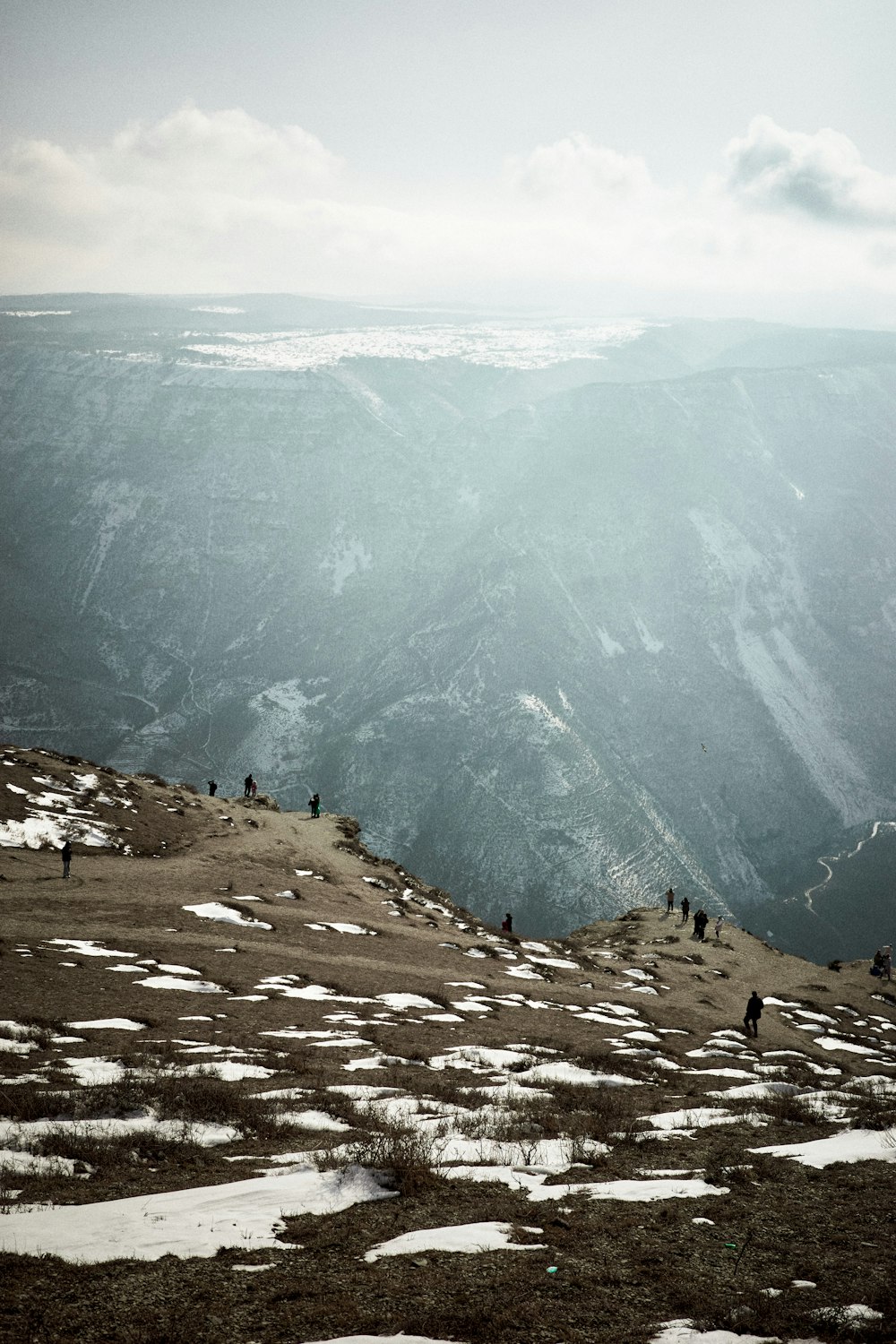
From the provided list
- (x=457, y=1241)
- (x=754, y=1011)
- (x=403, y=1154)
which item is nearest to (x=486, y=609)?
(x=754, y=1011)

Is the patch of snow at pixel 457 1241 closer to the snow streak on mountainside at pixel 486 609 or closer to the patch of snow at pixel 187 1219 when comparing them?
the patch of snow at pixel 187 1219

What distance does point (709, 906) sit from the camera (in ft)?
372

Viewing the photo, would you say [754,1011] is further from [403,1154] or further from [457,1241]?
[457,1241]

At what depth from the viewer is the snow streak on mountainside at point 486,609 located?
126062 millimetres

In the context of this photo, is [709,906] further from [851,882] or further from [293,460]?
[293,460]

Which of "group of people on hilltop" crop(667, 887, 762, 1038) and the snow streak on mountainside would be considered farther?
the snow streak on mountainside

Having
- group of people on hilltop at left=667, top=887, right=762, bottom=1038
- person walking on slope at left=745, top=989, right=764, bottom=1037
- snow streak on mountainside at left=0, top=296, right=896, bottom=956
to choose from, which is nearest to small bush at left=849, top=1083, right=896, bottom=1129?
person walking on slope at left=745, top=989, right=764, bottom=1037

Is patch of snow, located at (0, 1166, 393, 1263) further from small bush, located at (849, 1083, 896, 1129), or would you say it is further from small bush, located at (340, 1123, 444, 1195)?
small bush, located at (849, 1083, 896, 1129)

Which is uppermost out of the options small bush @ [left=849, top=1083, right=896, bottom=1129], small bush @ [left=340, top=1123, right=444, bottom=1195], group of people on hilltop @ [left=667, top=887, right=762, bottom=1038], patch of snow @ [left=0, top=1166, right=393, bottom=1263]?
patch of snow @ [left=0, top=1166, right=393, bottom=1263]

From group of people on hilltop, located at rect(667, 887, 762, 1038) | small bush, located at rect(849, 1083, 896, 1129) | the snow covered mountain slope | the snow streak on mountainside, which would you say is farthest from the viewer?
the snow streak on mountainside

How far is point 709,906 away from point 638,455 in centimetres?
9620

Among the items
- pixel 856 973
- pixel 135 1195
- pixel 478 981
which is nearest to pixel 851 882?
pixel 856 973

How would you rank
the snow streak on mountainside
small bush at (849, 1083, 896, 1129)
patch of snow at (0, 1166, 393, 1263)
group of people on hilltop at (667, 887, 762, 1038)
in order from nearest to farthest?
1. patch of snow at (0, 1166, 393, 1263)
2. small bush at (849, 1083, 896, 1129)
3. group of people on hilltop at (667, 887, 762, 1038)
4. the snow streak on mountainside

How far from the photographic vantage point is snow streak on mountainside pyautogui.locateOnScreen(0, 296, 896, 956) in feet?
414
